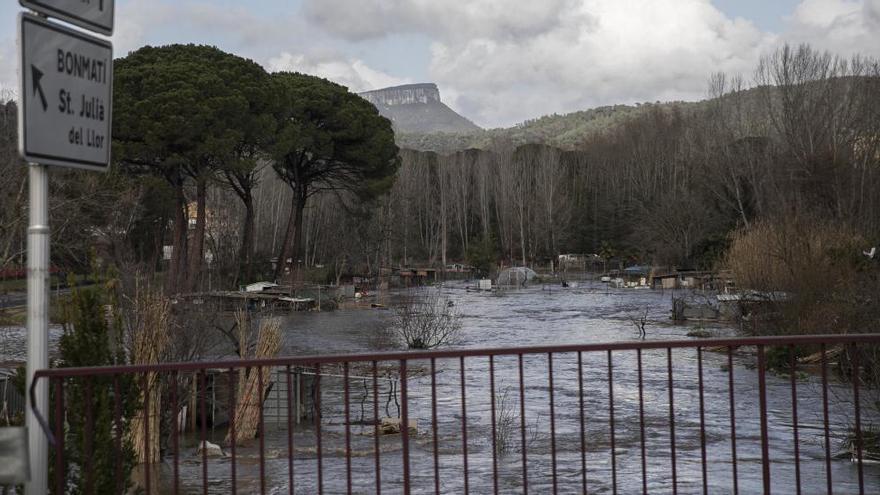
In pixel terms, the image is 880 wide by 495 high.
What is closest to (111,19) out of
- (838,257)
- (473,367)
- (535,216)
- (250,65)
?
(473,367)

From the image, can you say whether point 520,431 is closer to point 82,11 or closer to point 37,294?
point 37,294

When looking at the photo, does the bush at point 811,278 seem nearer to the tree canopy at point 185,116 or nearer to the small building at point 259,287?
the tree canopy at point 185,116

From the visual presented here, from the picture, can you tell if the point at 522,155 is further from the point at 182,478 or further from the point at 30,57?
the point at 30,57

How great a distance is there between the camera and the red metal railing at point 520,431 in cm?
607

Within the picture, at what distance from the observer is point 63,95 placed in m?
4.09

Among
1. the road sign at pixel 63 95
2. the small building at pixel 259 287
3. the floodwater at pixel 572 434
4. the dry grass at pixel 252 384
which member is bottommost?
the floodwater at pixel 572 434

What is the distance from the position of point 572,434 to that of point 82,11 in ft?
36.7

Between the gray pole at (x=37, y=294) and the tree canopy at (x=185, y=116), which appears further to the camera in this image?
the tree canopy at (x=185, y=116)

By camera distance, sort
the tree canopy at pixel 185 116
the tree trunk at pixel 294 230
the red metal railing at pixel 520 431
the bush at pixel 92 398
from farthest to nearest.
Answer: the tree trunk at pixel 294 230 → the tree canopy at pixel 185 116 → the red metal railing at pixel 520 431 → the bush at pixel 92 398

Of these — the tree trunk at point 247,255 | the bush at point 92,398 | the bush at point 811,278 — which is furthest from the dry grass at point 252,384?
the tree trunk at point 247,255

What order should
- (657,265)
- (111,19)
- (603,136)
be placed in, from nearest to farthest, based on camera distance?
(111,19) < (657,265) < (603,136)

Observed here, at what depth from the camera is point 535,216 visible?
297ft

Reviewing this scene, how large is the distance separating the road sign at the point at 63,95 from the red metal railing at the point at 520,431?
99cm

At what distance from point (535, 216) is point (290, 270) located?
125 ft
